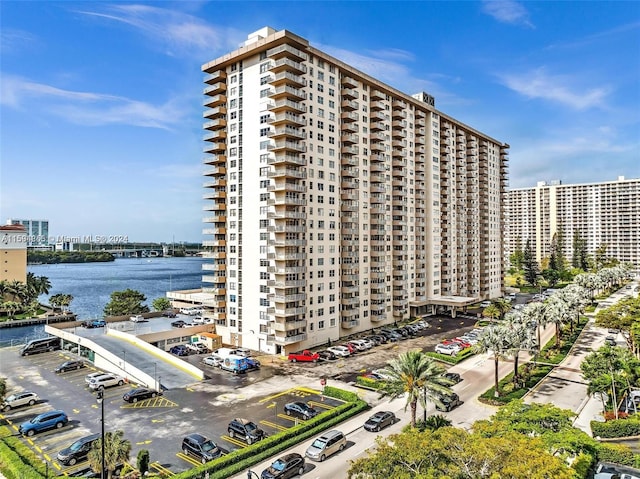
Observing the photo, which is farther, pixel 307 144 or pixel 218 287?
pixel 218 287

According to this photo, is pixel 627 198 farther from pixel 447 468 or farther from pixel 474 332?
pixel 447 468

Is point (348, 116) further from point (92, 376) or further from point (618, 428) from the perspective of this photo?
point (618, 428)

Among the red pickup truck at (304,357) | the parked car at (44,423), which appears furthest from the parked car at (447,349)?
the parked car at (44,423)

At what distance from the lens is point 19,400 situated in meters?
42.3

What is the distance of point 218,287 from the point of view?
68.2 metres

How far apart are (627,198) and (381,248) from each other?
166 meters

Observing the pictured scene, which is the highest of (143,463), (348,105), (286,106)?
(348,105)

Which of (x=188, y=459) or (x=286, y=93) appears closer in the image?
(x=188, y=459)

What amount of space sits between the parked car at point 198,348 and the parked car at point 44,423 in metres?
25.3

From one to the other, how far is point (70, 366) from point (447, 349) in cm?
5190

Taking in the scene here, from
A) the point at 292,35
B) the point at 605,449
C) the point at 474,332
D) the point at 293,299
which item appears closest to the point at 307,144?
the point at 292,35

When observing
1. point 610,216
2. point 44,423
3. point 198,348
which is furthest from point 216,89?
point 610,216

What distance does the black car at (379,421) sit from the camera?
3628cm

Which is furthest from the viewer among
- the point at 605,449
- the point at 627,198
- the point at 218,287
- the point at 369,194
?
the point at 627,198
